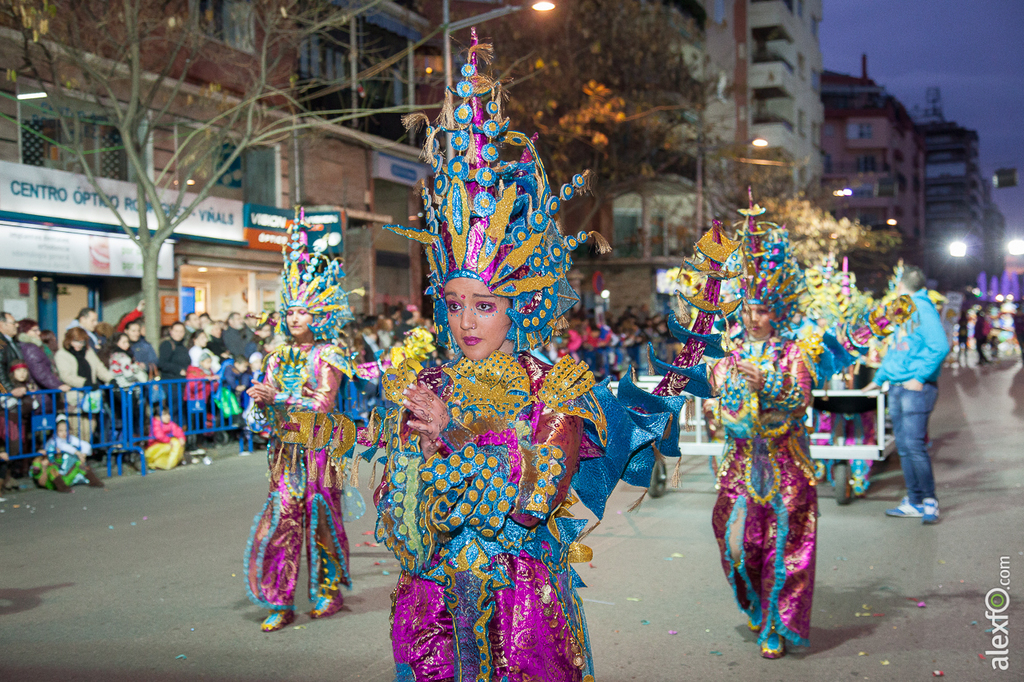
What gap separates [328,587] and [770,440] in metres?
2.92

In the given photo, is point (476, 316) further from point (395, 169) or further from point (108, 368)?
point (395, 169)

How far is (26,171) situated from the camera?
49.4 feet

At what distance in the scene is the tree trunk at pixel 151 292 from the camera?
13133 mm

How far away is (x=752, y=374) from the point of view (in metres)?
4.91

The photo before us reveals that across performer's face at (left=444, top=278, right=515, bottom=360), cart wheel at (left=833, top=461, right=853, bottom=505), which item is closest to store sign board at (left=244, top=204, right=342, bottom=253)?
cart wheel at (left=833, top=461, right=853, bottom=505)

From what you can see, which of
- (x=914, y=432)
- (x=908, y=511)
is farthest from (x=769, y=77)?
(x=914, y=432)

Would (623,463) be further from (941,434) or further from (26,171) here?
(26,171)

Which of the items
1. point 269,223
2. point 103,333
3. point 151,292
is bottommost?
point 103,333

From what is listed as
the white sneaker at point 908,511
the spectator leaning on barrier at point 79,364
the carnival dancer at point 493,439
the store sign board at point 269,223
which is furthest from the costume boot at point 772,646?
the store sign board at point 269,223

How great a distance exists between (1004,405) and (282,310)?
1720cm

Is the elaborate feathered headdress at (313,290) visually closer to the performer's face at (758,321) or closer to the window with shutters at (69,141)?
the performer's face at (758,321)

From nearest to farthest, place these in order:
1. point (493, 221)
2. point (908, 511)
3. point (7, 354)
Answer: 1. point (493, 221)
2. point (908, 511)
3. point (7, 354)

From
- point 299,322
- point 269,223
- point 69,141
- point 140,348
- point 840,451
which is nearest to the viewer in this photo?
point 299,322

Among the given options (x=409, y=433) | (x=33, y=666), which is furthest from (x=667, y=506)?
(x=409, y=433)
